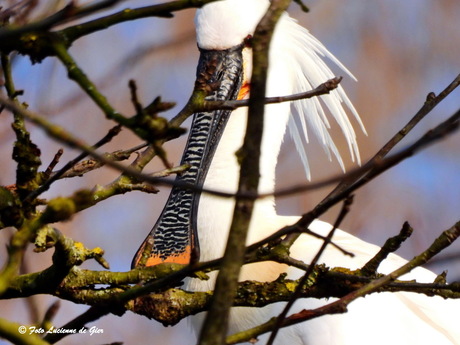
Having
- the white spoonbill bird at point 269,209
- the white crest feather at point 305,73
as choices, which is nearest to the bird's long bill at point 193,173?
the white spoonbill bird at point 269,209

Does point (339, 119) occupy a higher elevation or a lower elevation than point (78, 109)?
lower

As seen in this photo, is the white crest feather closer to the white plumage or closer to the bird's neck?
the white plumage

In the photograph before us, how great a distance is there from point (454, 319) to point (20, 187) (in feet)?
6.76

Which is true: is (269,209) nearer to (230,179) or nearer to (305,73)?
(230,179)

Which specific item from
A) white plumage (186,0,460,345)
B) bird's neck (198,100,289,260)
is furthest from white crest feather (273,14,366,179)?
bird's neck (198,100,289,260)

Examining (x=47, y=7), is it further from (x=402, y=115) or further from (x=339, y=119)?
(x=402, y=115)

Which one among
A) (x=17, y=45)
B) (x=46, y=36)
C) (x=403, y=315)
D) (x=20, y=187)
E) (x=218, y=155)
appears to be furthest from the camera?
(x=218, y=155)

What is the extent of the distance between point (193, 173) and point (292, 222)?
0.45m

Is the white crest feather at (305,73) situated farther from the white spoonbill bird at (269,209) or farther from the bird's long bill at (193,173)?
the bird's long bill at (193,173)

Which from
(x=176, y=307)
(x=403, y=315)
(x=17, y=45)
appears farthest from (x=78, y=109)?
(x=17, y=45)

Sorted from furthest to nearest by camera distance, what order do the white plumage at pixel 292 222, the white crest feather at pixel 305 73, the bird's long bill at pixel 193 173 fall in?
the white crest feather at pixel 305 73
the bird's long bill at pixel 193 173
the white plumage at pixel 292 222

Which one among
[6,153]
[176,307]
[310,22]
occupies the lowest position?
[176,307]

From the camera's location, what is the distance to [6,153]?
18.7 ft

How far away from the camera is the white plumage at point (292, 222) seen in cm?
316
